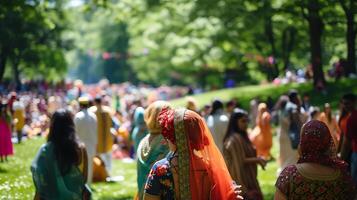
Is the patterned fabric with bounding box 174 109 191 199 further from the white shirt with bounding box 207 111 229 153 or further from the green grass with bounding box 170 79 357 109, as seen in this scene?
the green grass with bounding box 170 79 357 109

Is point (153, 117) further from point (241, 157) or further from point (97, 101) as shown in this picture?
point (97, 101)

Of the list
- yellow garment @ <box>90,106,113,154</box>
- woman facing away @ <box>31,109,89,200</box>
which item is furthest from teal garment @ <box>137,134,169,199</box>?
yellow garment @ <box>90,106,113,154</box>

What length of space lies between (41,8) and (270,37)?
18.6 meters

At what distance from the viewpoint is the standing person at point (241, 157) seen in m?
8.05

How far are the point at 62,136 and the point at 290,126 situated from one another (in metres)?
7.32

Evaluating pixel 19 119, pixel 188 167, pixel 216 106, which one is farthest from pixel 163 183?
pixel 19 119

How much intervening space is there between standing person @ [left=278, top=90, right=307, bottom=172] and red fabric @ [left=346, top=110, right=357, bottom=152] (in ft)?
7.86

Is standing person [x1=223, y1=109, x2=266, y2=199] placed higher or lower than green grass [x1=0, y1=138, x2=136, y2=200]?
higher

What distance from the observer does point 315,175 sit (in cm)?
475

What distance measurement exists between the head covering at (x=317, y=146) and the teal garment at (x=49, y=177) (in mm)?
2194

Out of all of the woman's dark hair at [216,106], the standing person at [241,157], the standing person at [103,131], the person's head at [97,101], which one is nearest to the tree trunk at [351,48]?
the standing person at [103,131]

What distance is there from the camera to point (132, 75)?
84938 mm

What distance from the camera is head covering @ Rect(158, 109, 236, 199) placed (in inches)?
189

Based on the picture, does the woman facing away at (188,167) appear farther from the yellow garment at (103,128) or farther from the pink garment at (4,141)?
the pink garment at (4,141)
